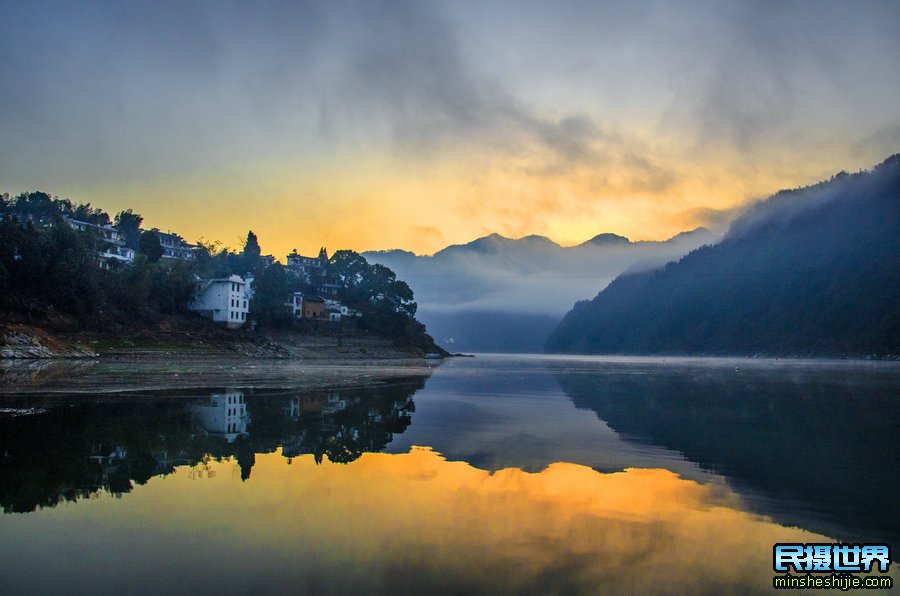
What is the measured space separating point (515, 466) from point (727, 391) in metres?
30.3

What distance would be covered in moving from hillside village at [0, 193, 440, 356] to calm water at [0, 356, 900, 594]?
64.4 meters

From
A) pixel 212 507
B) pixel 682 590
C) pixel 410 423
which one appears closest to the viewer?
pixel 682 590

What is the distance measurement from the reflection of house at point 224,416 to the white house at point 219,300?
7920 cm

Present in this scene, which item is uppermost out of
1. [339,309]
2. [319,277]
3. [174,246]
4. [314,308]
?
[174,246]

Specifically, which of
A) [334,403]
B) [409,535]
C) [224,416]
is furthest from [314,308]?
[409,535]

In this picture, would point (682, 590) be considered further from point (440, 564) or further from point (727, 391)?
point (727, 391)

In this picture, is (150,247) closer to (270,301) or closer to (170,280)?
(170,280)

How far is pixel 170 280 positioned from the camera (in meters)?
100

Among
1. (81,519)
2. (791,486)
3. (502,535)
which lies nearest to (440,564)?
(502,535)

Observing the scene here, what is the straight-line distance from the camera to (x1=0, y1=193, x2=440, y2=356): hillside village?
77625 millimetres

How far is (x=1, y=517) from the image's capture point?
32.7 feet

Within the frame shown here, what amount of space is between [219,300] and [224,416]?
88519mm

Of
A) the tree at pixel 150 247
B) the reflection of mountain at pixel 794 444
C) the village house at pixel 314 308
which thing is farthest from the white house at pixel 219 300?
the reflection of mountain at pixel 794 444

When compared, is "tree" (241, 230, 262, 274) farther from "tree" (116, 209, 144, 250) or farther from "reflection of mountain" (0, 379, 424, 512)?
"reflection of mountain" (0, 379, 424, 512)
